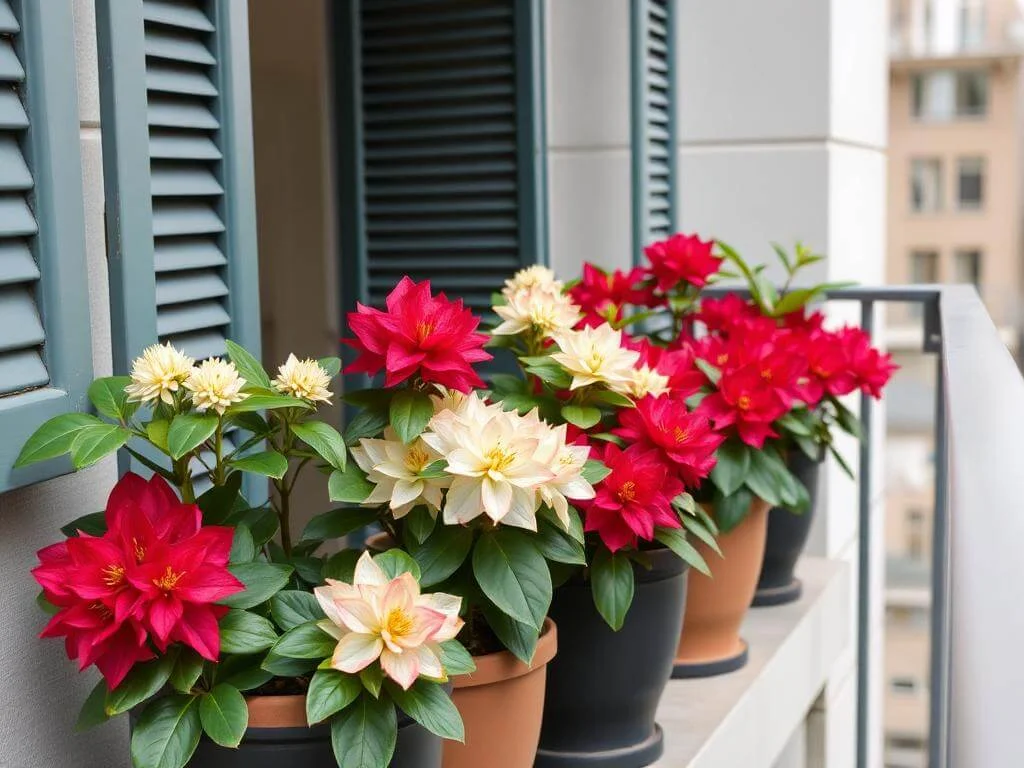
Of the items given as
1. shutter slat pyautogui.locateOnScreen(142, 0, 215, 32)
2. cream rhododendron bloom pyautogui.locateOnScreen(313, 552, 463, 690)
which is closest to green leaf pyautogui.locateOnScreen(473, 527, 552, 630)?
cream rhododendron bloom pyautogui.locateOnScreen(313, 552, 463, 690)

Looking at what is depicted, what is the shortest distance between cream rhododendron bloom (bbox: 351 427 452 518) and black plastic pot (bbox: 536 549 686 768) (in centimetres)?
29

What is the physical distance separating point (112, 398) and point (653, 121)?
5.77 feet

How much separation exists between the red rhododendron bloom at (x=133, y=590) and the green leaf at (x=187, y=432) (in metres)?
0.06

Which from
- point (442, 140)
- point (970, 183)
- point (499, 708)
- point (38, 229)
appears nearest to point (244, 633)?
point (499, 708)

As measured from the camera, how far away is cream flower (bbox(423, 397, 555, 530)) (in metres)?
1.08

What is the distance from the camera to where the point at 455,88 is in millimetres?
2473

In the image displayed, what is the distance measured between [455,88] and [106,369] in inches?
53.5

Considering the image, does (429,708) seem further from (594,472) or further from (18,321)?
(18,321)

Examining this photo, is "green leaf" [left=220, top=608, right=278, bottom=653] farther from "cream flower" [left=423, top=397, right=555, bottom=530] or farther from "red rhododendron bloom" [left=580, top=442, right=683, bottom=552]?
"red rhododendron bloom" [left=580, top=442, right=683, bottom=552]

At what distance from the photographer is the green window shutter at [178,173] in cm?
118

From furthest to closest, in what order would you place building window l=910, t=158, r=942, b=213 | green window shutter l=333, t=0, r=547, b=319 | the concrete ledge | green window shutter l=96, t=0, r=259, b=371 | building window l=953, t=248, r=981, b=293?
building window l=910, t=158, r=942, b=213
building window l=953, t=248, r=981, b=293
green window shutter l=333, t=0, r=547, b=319
the concrete ledge
green window shutter l=96, t=0, r=259, b=371

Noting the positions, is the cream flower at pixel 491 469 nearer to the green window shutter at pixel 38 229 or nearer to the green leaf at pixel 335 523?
the green leaf at pixel 335 523

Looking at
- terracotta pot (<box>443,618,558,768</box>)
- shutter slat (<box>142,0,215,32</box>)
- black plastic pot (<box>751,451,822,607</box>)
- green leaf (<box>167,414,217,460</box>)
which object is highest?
shutter slat (<box>142,0,215,32</box>)

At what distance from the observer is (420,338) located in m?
1.14
